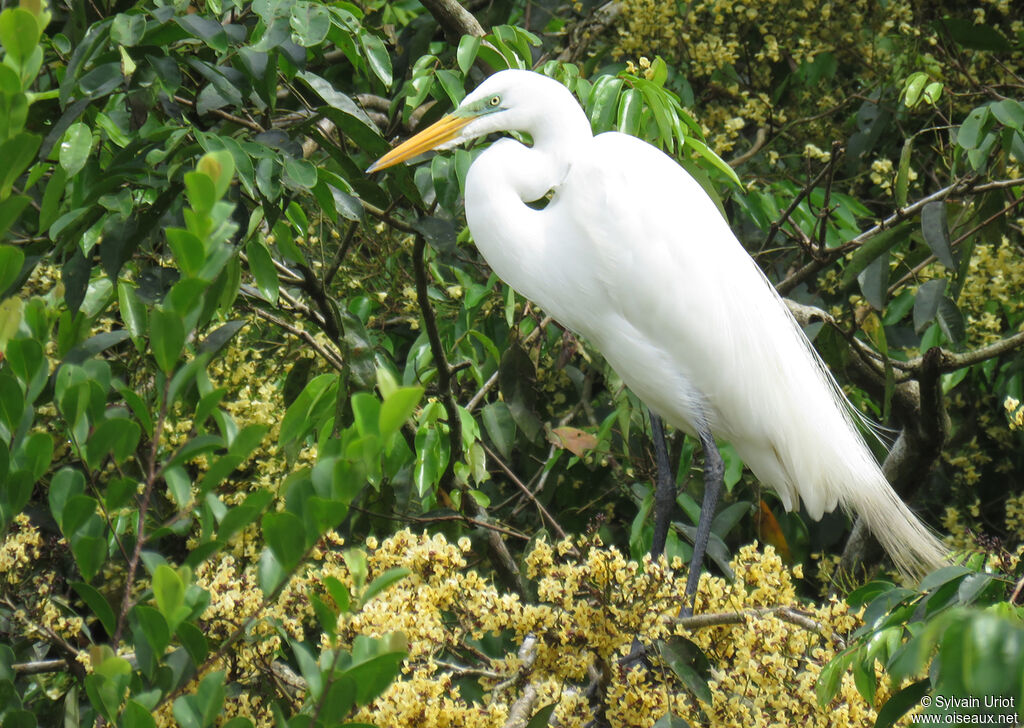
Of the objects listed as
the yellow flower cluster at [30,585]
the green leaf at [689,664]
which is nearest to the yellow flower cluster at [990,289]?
the green leaf at [689,664]

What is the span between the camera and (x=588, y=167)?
8.48ft

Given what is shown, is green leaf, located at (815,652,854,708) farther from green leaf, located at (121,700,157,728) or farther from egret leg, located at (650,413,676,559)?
egret leg, located at (650,413,676,559)

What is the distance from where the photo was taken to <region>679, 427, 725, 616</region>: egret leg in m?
2.63

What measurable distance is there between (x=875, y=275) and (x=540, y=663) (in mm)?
1257

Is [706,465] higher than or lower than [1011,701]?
lower

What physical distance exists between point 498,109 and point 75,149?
1042 mm

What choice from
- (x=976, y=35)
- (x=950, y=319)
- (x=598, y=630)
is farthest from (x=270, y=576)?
(x=976, y=35)

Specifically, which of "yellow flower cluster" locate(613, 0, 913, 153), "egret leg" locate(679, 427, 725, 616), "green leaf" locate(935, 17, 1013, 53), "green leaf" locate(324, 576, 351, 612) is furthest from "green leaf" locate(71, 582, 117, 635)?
"green leaf" locate(935, 17, 1013, 53)

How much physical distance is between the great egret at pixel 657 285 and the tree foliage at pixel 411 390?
101 mm

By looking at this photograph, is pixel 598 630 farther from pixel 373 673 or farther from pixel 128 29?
pixel 128 29

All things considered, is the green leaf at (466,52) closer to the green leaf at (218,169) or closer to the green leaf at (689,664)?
the green leaf at (689,664)

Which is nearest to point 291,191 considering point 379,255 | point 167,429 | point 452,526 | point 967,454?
point 167,429

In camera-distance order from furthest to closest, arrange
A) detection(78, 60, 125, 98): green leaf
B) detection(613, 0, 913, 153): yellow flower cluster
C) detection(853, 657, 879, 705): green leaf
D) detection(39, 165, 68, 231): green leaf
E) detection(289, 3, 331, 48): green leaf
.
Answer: detection(613, 0, 913, 153): yellow flower cluster
detection(289, 3, 331, 48): green leaf
detection(78, 60, 125, 98): green leaf
detection(853, 657, 879, 705): green leaf
detection(39, 165, 68, 231): green leaf

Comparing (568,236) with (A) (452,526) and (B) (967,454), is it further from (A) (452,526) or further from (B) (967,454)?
(B) (967,454)
